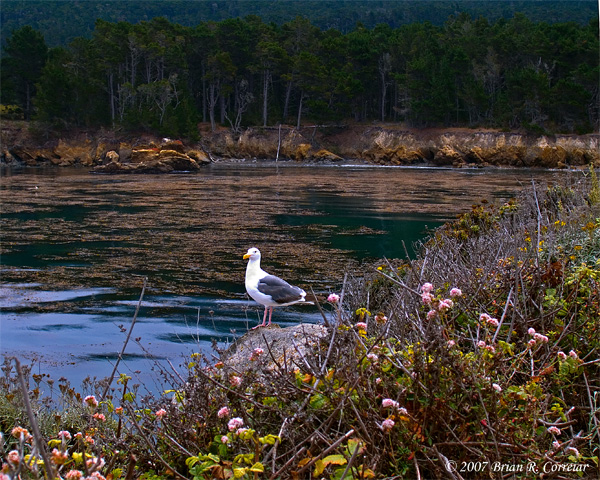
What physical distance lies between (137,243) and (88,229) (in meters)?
2.73

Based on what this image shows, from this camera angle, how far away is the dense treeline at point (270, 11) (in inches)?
4734

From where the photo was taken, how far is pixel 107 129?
2447 inches

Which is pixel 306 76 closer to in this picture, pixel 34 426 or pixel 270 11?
pixel 34 426

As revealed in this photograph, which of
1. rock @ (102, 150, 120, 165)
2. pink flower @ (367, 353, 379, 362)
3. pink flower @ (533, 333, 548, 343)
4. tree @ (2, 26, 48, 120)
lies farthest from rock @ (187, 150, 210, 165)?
pink flower @ (367, 353, 379, 362)

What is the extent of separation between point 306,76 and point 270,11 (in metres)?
88.5

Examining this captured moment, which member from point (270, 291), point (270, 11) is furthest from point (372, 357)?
point (270, 11)

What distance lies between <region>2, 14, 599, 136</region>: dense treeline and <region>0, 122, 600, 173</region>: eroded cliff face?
6.64ft

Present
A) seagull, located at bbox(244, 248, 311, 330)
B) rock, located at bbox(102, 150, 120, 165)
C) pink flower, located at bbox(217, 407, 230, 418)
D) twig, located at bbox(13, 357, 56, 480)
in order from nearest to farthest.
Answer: twig, located at bbox(13, 357, 56, 480) → pink flower, located at bbox(217, 407, 230, 418) → seagull, located at bbox(244, 248, 311, 330) → rock, located at bbox(102, 150, 120, 165)

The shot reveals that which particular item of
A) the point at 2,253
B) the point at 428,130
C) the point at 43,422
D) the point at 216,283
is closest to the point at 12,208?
the point at 2,253

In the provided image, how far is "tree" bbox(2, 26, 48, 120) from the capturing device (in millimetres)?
65875

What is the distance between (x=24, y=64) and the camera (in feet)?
219

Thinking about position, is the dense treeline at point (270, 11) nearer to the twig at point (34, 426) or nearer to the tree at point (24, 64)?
the tree at point (24, 64)

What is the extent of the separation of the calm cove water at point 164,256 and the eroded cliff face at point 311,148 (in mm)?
20843

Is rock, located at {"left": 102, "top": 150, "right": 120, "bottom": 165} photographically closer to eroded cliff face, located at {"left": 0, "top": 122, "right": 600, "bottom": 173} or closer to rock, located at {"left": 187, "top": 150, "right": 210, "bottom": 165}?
eroded cliff face, located at {"left": 0, "top": 122, "right": 600, "bottom": 173}
